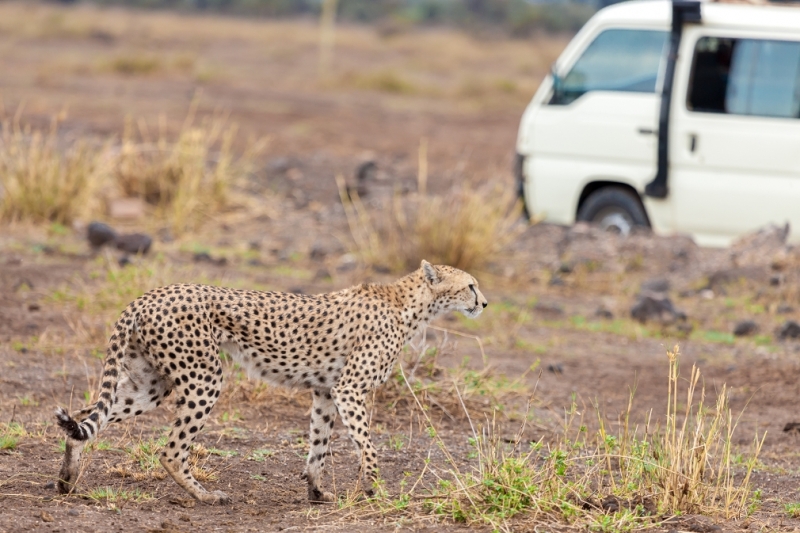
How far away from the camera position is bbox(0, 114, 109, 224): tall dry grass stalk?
10750 mm

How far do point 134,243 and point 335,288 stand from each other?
1.73 m

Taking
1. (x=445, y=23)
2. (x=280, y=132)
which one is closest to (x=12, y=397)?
(x=280, y=132)

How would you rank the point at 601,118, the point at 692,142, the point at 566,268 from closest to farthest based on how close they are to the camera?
the point at 692,142 < the point at 566,268 < the point at 601,118

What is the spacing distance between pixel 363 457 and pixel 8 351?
123 inches

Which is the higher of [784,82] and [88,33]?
[784,82]

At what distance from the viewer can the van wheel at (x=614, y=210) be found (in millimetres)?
11016

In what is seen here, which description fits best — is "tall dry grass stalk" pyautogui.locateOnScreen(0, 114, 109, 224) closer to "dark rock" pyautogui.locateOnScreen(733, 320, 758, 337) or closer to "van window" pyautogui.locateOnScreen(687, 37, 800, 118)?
"van window" pyautogui.locateOnScreen(687, 37, 800, 118)

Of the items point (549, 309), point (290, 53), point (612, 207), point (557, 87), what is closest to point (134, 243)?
point (549, 309)

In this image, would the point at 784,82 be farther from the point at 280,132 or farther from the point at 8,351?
the point at 280,132

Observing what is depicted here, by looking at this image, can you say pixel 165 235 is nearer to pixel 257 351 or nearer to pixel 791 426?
pixel 791 426

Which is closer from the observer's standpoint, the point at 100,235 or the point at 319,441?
the point at 319,441

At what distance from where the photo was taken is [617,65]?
1081 cm

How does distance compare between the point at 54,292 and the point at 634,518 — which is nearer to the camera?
the point at 634,518

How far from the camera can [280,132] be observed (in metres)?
19.6
